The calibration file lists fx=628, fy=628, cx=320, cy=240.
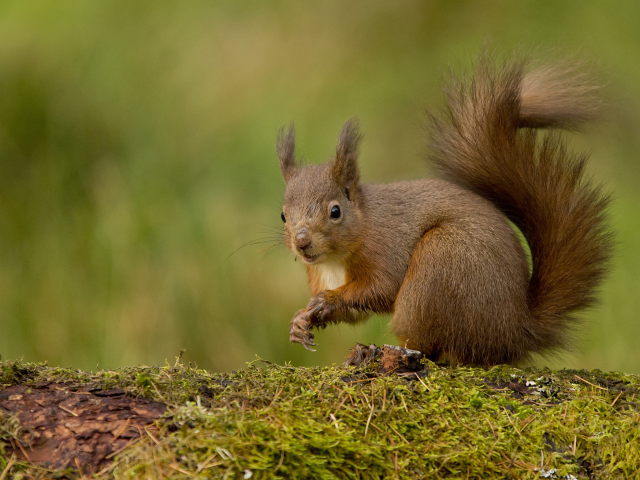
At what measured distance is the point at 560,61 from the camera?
2.27 metres

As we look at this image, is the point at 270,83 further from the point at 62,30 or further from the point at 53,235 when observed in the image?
the point at 53,235

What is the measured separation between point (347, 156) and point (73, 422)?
140 cm

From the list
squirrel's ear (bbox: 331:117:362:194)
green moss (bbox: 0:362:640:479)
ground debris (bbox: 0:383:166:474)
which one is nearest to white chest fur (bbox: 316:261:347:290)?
squirrel's ear (bbox: 331:117:362:194)

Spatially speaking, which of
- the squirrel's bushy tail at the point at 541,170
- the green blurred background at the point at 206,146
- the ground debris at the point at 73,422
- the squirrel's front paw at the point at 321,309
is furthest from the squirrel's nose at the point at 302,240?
the ground debris at the point at 73,422

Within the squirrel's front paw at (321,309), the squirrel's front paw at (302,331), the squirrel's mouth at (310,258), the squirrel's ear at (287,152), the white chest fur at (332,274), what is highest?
the squirrel's ear at (287,152)

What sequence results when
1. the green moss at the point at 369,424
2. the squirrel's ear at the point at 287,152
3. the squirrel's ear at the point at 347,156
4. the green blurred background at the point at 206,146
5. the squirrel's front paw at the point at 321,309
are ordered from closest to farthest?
the green moss at the point at 369,424 → the squirrel's front paw at the point at 321,309 → the squirrel's ear at the point at 347,156 → the squirrel's ear at the point at 287,152 → the green blurred background at the point at 206,146

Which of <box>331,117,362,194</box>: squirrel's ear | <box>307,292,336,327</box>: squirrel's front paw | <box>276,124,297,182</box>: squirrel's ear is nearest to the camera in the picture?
<box>307,292,336,327</box>: squirrel's front paw

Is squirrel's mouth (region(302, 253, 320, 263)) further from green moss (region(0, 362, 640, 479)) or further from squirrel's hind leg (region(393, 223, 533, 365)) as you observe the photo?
green moss (region(0, 362, 640, 479))

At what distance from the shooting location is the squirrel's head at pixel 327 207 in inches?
85.6

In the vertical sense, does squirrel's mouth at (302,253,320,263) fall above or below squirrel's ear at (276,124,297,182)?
below

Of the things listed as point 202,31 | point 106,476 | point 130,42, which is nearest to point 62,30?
point 130,42

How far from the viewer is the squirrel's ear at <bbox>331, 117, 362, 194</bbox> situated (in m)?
2.27

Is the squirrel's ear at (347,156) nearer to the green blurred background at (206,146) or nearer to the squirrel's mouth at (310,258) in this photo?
the squirrel's mouth at (310,258)

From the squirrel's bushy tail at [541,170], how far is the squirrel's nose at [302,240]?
1.97 feet
